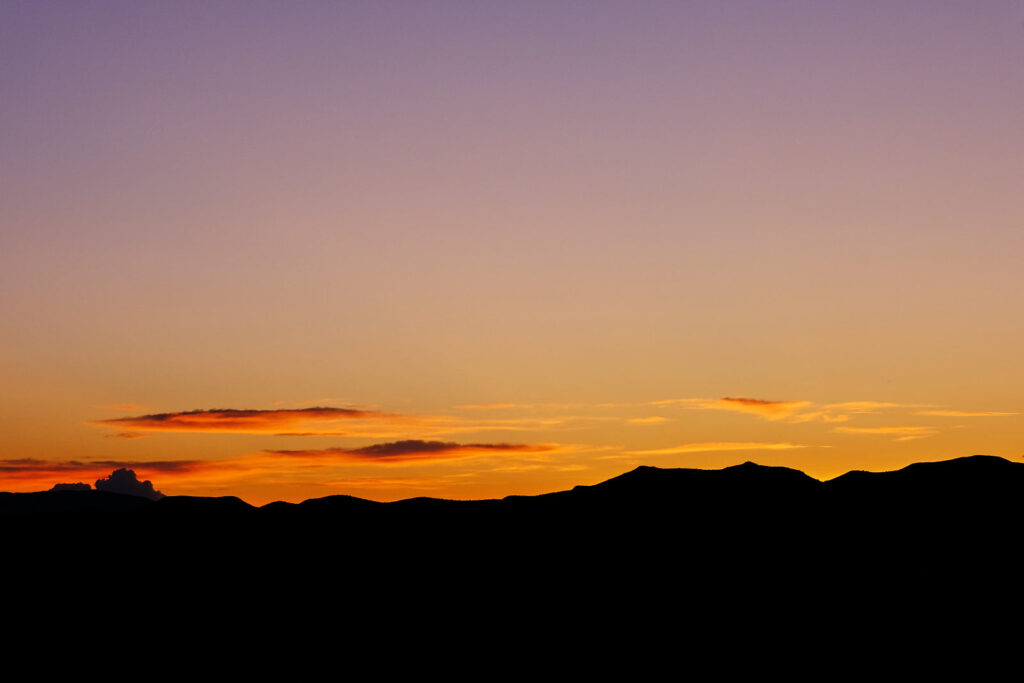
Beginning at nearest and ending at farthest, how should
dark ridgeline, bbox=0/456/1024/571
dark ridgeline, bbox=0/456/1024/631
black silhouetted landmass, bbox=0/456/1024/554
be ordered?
1. dark ridgeline, bbox=0/456/1024/631
2. dark ridgeline, bbox=0/456/1024/571
3. black silhouetted landmass, bbox=0/456/1024/554

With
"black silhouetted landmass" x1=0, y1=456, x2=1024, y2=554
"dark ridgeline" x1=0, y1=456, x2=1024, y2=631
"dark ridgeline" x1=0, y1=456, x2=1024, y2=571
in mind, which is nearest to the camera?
"dark ridgeline" x1=0, y1=456, x2=1024, y2=631

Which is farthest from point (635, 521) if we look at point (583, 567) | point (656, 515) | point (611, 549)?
point (583, 567)

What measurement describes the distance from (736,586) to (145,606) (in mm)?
66725

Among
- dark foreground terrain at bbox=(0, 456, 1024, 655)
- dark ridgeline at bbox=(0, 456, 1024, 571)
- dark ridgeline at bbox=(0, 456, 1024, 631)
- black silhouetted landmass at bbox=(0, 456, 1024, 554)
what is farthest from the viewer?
black silhouetted landmass at bbox=(0, 456, 1024, 554)

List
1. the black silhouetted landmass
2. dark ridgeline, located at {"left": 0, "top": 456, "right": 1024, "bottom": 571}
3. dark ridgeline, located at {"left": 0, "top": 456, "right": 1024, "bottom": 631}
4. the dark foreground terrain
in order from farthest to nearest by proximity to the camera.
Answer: the black silhouetted landmass → dark ridgeline, located at {"left": 0, "top": 456, "right": 1024, "bottom": 571} → dark ridgeline, located at {"left": 0, "top": 456, "right": 1024, "bottom": 631} → the dark foreground terrain

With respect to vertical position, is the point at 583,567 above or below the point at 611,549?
below

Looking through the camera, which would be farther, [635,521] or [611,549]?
[635,521]

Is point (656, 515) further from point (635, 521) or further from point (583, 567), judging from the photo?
point (583, 567)

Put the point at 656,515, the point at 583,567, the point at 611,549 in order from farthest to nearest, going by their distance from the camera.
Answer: the point at 656,515 → the point at 611,549 → the point at 583,567

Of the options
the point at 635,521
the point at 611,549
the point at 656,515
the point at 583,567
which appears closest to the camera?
the point at 583,567

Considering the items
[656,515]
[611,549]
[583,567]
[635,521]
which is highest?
[656,515]

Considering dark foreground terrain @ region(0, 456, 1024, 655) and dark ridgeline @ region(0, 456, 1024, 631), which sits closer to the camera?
dark foreground terrain @ region(0, 456, 1024, 655)

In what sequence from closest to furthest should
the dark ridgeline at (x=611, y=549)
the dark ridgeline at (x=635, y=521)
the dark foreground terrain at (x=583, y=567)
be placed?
the dark foreground terrain at (x=583, y=567)
the dark ridgeline at (x=611, y=549)
the dark ridgeline at (x=635, y=521)

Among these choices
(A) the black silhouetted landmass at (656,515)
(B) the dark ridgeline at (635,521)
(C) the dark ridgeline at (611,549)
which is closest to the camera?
(C) the dark ridgeline at (611,549)
